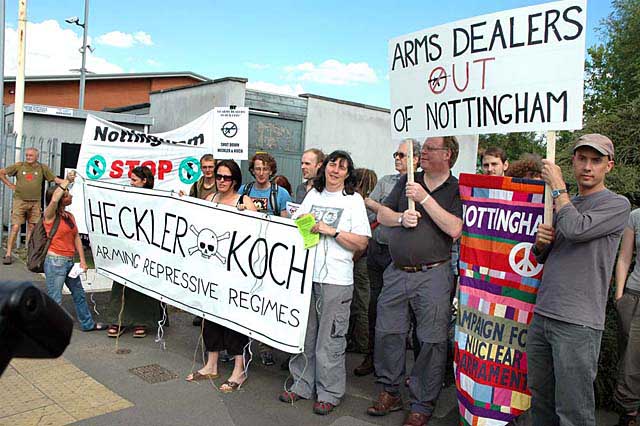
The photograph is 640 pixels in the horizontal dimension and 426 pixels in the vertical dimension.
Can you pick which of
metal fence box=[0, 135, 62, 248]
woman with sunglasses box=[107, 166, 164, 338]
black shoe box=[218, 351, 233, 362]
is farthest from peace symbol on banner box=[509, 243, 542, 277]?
metal fence box=[0, 135, 62, 248]

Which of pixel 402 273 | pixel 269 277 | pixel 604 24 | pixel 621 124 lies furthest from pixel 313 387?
pixel 604 24

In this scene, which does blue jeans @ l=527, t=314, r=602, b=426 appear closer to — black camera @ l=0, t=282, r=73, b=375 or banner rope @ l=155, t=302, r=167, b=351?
black camera @ l=0, t=282, r=73, b=375

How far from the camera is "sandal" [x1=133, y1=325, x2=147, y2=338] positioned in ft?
20.5

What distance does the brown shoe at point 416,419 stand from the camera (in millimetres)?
4203

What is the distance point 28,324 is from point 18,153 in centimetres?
1173

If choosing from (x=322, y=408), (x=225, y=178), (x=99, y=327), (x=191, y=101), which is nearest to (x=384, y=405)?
(x=322, y=408)

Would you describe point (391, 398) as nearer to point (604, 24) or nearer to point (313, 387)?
point (313, 387)

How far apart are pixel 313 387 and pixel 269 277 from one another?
1.00 metres

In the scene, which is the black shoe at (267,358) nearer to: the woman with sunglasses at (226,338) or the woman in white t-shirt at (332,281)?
the woman with sunglasses at (226,338)

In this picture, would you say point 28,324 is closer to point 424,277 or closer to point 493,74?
point 493,74

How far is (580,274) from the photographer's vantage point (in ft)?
10.5

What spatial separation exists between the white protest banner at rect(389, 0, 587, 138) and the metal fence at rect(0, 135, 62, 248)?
29.4 feet

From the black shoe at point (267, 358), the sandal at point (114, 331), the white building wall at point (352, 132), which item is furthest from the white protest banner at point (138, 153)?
the black shoe at point (267, 358)

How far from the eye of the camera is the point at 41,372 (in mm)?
4992
